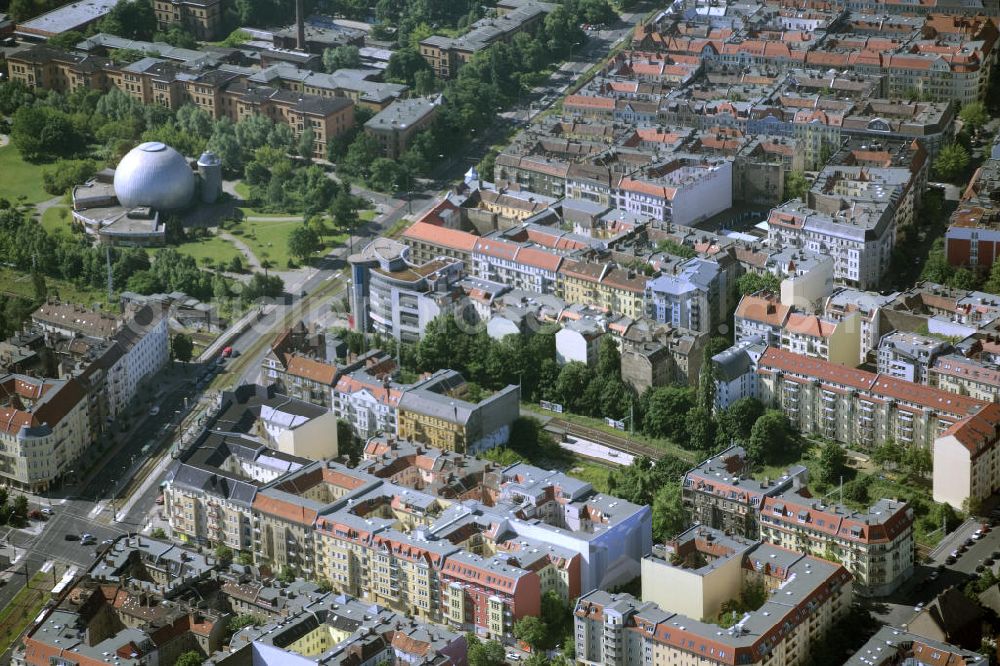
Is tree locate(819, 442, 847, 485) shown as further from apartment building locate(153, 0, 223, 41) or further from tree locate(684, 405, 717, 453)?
apartment building locate(153, 0, 223, 41)

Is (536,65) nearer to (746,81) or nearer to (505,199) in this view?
(746,81)

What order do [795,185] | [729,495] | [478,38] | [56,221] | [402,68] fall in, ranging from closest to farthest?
[729,495]
[795,185]
[56,221]
[402,68]
[478,38]

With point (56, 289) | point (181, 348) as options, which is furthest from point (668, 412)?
point (56, 289)

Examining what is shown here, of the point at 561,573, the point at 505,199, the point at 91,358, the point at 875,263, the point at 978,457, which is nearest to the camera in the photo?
the point at 561,573

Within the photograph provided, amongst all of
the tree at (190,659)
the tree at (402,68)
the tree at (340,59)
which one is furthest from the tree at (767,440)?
the tree at (340,59)

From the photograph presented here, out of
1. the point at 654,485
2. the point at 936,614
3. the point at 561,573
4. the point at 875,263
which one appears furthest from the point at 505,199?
the point at 936,614

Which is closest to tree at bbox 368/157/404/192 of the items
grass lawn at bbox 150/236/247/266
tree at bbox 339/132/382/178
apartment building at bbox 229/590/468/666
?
tree at bbox 339/132/382/178

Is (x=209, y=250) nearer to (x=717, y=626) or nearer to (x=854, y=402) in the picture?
(x=854, y=402)
